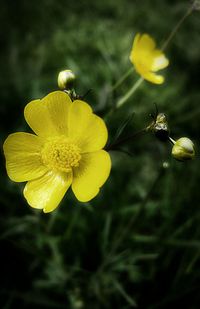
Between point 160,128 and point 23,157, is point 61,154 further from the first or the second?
point 160,128

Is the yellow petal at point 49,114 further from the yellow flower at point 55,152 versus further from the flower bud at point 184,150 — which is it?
the flower bud at point 184,150

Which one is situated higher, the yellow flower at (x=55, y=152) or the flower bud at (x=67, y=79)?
the flower bud at (x=67, y=79)

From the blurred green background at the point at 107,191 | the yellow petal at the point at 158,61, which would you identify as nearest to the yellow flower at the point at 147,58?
the yellow petal at the point at 158,61

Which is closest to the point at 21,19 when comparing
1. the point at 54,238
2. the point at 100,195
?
the point at 100,195

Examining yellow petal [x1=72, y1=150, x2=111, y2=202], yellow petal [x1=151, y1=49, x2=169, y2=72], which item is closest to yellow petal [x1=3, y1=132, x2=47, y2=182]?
yellow petal [x1=72, y1=150, x2=111, y2=202]

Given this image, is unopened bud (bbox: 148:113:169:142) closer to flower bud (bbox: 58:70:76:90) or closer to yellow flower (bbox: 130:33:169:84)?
flower bud (bbox: 58:70:76:90)

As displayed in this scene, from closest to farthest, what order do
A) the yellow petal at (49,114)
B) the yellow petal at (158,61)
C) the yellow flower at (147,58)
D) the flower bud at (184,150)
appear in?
1. the flower bud at (184,150)
2. the yellow petal at (49,114)
3. the yellow flower at (147,58)
4. the yellow petal at (158,61)
